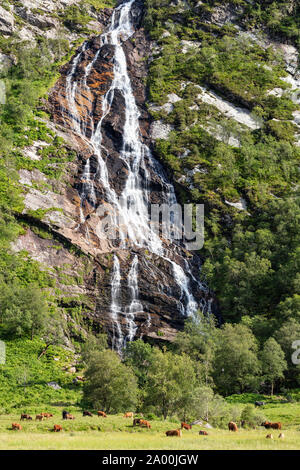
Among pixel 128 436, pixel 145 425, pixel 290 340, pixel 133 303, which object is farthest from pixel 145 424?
pixel 133 303

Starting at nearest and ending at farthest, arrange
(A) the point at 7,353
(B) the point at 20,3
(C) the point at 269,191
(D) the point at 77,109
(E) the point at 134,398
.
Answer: (E) the point at 134,398, (A) the point at 7,353, (C) the point at 269,191, (D) the point at 77,109, (B) the point at 20,3

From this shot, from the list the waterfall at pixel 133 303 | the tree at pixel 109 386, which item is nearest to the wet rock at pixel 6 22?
the waterfall at pixel 133 303

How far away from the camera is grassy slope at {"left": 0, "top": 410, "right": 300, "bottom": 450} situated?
15398 millimetres

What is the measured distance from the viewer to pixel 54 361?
141 feet

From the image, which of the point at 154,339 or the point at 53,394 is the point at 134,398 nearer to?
the point at 53,394

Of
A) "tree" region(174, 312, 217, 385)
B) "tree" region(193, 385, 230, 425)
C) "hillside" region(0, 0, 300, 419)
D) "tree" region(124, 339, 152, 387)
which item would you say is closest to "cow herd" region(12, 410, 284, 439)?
"tree" region(193, 385, 230, 425)

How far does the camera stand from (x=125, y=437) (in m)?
19.4

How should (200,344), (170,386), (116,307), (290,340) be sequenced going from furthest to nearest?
(116,307) → (200,344) → (290,340) → (170,386)

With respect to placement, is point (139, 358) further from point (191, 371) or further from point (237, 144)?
point (237, 144)

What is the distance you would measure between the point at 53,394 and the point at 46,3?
4463 inches

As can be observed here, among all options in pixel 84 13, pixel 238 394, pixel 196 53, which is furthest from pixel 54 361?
pixel 84 13

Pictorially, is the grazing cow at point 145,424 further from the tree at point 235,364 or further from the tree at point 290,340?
the tree at point 290,340

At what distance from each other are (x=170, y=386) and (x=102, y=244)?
108ft

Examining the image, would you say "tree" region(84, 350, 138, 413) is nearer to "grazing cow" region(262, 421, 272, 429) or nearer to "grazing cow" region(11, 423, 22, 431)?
"grazing cow" region(11, 423, 22, 431)
